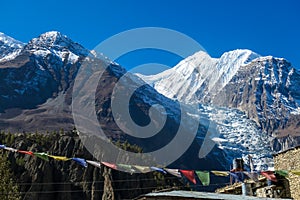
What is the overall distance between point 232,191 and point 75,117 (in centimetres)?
16587

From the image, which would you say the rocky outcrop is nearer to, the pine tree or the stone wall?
the stone wall

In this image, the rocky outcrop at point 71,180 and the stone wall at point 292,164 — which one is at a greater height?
the rocky outcrop at point 71,180

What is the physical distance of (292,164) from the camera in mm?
31078

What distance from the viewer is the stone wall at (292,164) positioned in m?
30.3

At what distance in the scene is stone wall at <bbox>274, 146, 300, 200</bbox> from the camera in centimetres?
3034

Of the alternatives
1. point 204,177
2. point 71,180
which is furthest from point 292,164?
point 71,180

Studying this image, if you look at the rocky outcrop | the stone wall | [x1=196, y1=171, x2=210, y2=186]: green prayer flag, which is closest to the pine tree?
[x1=196, y1=171, x2=210, y2=186]: green prayer flag

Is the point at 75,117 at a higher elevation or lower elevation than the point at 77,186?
higher

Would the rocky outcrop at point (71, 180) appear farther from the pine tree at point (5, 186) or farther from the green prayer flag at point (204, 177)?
the green prayer flag at point (204, 177)

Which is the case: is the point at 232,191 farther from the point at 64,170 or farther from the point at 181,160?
the point at 181,160

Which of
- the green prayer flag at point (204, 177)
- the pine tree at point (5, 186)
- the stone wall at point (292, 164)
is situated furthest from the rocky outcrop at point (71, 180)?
the green prayer flag at point (204, 177)

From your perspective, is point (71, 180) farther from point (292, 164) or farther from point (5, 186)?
point (292, 164)

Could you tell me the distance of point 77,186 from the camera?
6825cm

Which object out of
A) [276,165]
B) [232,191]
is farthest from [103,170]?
[276,165]
